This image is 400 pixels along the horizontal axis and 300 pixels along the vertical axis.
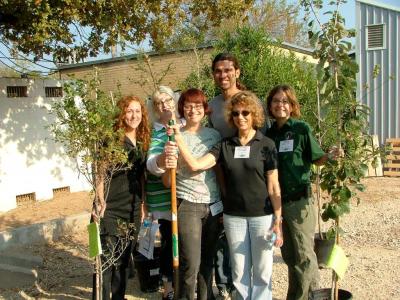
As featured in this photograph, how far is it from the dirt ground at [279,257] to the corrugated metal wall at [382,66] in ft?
15.7

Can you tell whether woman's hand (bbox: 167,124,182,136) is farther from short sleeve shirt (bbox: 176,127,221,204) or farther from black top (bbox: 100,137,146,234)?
black top (bbox: 100,137,146,234)

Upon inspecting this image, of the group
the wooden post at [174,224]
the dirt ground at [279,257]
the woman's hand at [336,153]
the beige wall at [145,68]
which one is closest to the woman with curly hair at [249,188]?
the wooden post at [174,224]

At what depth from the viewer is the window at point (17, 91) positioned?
25.8 feet

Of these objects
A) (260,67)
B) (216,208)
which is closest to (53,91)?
(260,67)

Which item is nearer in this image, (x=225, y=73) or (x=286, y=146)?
(x=286, y=146)

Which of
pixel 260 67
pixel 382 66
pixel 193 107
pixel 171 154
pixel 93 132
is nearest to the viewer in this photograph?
pixel 171 154

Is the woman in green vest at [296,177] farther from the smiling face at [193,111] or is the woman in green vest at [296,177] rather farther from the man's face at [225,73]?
the smiling face at [193,111]

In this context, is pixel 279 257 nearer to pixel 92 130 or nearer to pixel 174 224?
pixel 174 224

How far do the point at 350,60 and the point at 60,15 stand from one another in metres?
4.65

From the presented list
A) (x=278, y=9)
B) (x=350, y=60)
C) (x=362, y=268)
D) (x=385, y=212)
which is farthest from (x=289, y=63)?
(x=278, y=9)


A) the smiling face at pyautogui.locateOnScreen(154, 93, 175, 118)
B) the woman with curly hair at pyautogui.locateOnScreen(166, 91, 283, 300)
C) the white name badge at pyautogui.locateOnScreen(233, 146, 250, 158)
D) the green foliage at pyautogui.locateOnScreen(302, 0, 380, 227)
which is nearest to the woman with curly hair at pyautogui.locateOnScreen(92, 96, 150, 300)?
the smiling face at pyautogui.locateOnScreen(154, 93, 175, 118)

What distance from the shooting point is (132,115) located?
364cm

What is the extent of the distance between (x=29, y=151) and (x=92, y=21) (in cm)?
249

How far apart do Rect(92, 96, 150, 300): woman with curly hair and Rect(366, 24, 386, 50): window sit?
1105 centimetres
